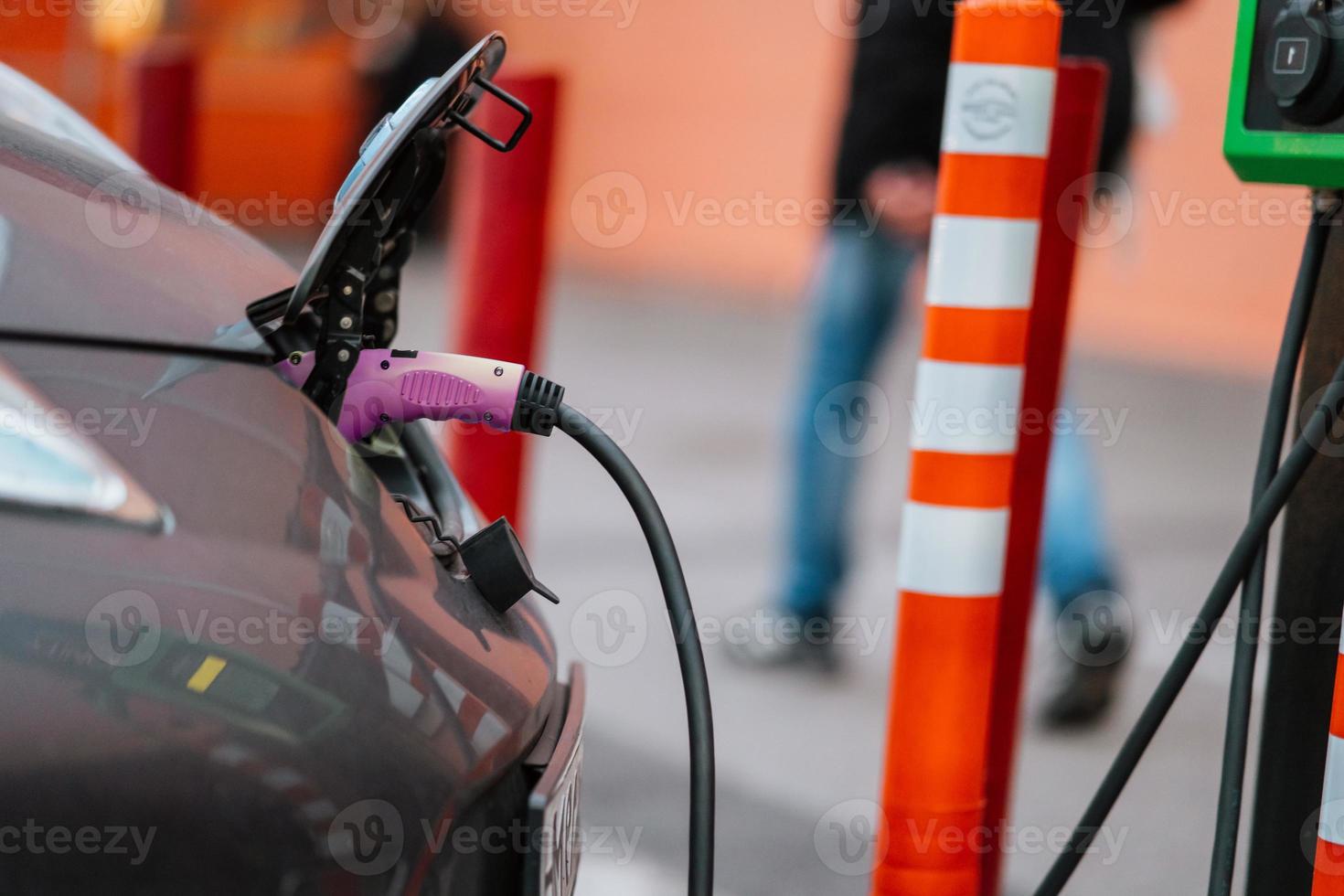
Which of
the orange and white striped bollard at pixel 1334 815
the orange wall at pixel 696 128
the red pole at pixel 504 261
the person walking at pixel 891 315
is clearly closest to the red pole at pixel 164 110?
the red pole at pixel 504 261

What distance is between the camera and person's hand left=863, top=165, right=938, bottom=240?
326cm

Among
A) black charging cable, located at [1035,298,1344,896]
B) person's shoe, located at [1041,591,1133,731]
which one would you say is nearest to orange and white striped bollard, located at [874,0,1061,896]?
black charging cable, located at [1035,298,1344,896]

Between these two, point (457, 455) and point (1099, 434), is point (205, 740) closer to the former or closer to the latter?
point (457, 455)

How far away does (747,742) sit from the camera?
2.88 meters

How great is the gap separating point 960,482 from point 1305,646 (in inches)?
16.3

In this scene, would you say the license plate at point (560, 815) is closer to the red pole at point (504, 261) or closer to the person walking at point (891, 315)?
the red pole at point (504, 261)

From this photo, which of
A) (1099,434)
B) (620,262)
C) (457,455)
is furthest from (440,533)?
(620,262)

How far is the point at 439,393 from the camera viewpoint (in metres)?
1.28

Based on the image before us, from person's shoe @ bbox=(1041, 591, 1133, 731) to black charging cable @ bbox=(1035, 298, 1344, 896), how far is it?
4.35 feet

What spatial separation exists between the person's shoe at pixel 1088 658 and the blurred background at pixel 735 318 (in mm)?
55

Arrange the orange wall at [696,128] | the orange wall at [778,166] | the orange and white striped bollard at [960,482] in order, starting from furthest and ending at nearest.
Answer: the orange wall at [696,128], the orange wall at [778,166], the orange and white striped bollard at [960,482]

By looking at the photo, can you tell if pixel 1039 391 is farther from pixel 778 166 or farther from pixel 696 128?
pixel 696 128

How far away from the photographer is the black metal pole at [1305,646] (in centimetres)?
155

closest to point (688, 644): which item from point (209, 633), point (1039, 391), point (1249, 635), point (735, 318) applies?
point (209, 633)
